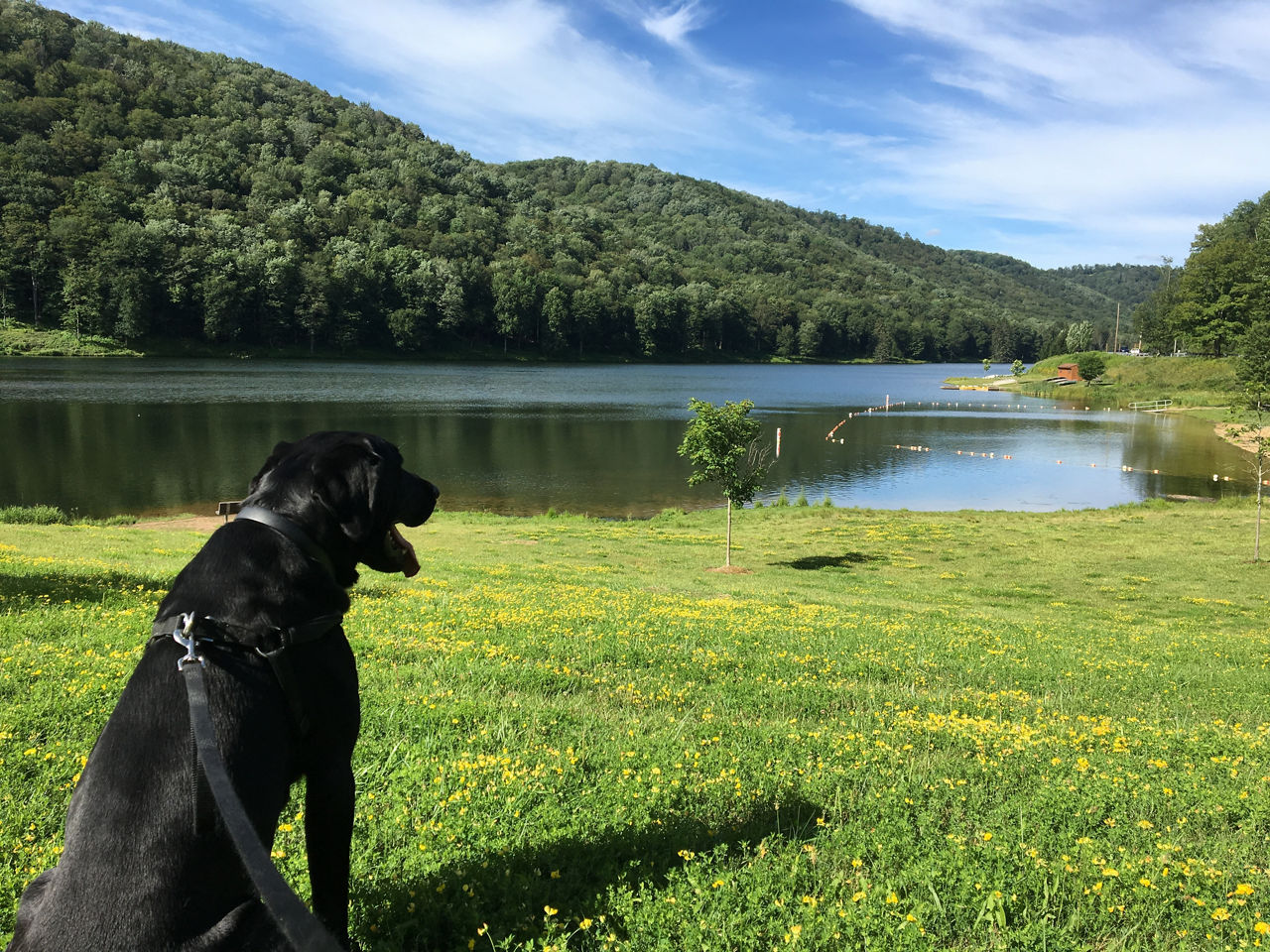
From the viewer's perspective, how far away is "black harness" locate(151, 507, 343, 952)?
5.61ft

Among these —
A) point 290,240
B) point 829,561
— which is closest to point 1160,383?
point 829,561

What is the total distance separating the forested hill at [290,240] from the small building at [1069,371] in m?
51.0

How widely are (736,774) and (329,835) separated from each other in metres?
2.58

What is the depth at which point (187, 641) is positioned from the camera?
236cm

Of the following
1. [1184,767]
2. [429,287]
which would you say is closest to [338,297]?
[429,287]

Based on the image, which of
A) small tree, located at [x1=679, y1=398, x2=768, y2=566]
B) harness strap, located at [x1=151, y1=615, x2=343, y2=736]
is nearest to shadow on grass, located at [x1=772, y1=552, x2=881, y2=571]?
small tree, located at [x1=679, y1=398, x2=768, y2=566]

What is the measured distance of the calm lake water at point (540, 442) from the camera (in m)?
34.9

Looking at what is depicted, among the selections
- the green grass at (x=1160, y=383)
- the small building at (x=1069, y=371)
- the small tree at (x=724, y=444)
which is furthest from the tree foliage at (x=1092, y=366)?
the small tree at (x=724, y=444)

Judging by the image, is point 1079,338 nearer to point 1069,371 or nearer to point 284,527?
point 1069,371

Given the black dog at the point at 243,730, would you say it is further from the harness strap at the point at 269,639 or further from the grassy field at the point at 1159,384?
the grassy field at the point at 1159,384

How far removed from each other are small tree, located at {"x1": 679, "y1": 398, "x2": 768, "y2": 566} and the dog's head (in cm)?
1943

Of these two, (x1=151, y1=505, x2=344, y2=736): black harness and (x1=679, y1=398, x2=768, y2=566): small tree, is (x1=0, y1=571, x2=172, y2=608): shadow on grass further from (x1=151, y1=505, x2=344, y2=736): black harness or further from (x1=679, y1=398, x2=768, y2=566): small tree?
(x1=679, y1=398, x2=768, y2=566): small tree

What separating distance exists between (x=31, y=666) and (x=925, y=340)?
698 ft

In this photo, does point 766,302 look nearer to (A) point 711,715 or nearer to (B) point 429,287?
(B) point 429,287
